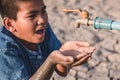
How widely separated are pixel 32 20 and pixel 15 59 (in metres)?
0.25

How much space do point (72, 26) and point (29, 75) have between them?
2.07 metres

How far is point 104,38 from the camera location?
13.1 ft

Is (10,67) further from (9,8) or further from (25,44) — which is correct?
(9,8)

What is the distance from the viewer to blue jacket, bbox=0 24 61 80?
2068 millimetres

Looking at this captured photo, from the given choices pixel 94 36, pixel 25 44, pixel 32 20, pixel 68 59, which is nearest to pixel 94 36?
pixel 94 36

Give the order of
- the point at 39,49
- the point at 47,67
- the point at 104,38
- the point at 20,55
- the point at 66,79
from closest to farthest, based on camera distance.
Result: the point at 47,67, the point at 20,55, the point at 39,49, the point at 66,79, the point at 104,38

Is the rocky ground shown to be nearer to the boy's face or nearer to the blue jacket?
the blue jacket

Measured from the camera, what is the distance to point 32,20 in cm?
212

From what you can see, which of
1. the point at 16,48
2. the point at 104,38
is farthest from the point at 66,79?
the point at 16,48

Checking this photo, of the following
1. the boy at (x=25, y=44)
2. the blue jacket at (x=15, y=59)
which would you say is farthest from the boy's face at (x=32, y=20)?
the blue jacket at (x=15, y=59)

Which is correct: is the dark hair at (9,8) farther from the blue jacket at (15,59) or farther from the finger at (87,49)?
the finger at (87,49)

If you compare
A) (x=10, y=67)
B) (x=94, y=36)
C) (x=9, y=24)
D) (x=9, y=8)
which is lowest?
(x=94, y=36)

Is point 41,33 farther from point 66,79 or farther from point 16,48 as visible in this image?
point 66,79

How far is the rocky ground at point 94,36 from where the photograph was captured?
11.5 feet
